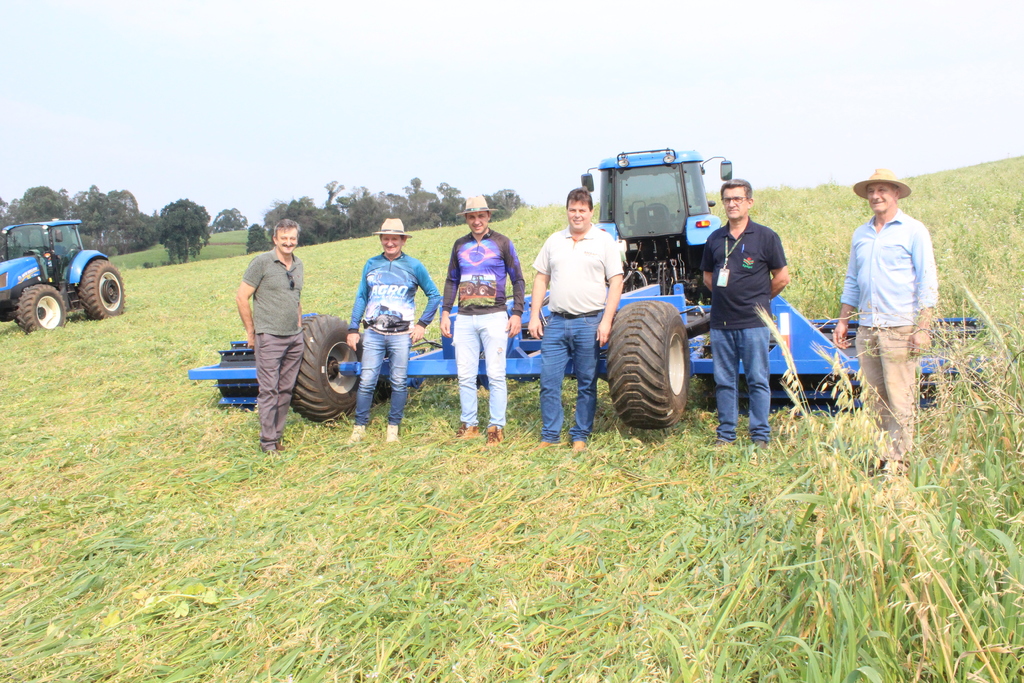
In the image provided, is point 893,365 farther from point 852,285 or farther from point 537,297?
point 537,297

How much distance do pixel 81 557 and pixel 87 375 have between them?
5789mm

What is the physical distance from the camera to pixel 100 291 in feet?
43.8

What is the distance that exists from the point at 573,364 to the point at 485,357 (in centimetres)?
62

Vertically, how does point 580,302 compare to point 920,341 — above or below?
above

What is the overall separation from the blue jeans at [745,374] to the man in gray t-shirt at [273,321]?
9.20 ft

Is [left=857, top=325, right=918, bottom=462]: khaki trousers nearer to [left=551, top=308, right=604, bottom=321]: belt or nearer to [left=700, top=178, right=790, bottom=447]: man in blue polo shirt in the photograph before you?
[left=700, top=178, right=790, bottom=447]: man in blue polo shirt

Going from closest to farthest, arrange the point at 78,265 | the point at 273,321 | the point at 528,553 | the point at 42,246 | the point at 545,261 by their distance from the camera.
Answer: the point at 528,553 < the point at 545,261 < the point at 273,321 < the point at 42,246 < the point at 78,265

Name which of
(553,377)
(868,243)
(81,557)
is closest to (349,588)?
(81,557)

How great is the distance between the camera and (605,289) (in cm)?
441

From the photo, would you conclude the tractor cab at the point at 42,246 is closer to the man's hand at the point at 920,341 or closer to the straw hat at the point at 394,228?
the straw hat at the point at 394,228

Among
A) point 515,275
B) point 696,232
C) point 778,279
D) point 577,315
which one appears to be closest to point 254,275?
point 515,275

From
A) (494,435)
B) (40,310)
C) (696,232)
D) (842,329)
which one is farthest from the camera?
(40,310)

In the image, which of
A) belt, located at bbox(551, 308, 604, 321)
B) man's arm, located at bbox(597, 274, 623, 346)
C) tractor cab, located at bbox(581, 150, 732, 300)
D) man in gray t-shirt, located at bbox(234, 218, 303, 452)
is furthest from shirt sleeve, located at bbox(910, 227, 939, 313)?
man in gray t-shirt, located at bbox(234, 218, 303, 452)

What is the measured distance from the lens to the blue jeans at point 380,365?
4.96 metres
